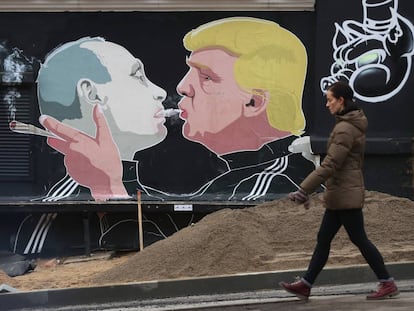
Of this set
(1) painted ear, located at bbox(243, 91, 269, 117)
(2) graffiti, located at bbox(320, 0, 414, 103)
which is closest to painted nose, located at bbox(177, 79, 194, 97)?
(1) painted ear, located at bbox(243, 91, 269, 117)

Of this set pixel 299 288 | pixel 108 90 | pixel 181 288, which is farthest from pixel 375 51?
pixel 181 288

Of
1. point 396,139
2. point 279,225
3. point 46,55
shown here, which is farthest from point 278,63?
point 46,55

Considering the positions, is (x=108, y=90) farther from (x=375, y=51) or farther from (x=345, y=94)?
(x=345, y=94)

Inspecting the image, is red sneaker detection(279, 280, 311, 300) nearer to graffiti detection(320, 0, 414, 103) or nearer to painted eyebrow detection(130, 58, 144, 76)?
graffiti detection(320, 0, 414, 103)

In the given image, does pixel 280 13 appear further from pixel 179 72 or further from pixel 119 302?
pixel 119 302

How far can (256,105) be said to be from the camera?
920 centimetres

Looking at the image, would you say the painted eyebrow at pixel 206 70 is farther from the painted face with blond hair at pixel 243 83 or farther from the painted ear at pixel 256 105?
the painted ear at pixel 256 105

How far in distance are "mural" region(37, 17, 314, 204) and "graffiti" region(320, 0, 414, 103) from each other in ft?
2.12

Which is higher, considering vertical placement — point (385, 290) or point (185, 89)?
point (185, 89)

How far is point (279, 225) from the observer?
7.33m

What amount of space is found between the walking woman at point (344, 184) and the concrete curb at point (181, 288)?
0.91 m

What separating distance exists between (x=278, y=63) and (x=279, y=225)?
2942 mm

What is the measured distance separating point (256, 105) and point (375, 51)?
6.47 ft

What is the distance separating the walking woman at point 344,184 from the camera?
16.6 ft
